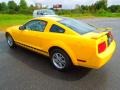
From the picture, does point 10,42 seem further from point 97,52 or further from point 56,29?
point 97,52

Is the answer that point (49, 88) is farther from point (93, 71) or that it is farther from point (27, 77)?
point (93, 71)

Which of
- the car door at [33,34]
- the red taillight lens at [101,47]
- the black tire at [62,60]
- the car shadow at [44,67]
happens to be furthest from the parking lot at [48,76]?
the red taillight lens at [101,47]

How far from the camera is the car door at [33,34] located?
658 centimetres

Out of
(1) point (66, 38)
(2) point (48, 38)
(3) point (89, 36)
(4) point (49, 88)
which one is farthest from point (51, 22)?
(4) point (49, 88)

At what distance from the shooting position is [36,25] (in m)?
6.95

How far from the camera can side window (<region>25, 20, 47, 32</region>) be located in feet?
21.7

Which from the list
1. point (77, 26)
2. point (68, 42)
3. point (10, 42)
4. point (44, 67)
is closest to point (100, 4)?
point (10, 42)

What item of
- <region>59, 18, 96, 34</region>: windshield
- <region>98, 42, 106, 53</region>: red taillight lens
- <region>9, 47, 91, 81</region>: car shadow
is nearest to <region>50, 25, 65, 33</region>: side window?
<region>59, 18, 96, 34</region>: windshield

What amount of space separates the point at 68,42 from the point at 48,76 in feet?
3.43

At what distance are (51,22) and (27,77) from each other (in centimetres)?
184

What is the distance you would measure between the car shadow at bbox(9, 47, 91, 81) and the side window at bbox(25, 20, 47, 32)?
0.99 meters

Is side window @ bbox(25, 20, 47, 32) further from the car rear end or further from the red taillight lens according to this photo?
the red taillight lens

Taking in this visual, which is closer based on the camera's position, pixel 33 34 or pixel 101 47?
pixel 101 47

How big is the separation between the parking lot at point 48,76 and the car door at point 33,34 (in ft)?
1.88
